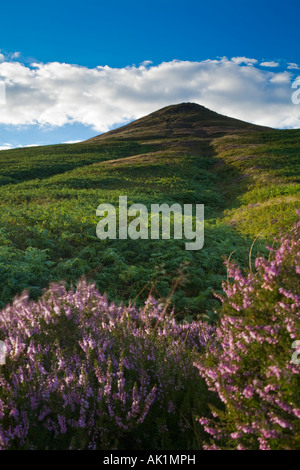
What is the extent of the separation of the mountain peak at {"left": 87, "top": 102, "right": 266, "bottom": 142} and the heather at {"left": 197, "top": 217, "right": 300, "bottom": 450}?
206 ft

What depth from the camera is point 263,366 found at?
8.26ft

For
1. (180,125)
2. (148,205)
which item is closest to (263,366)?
(148,205)

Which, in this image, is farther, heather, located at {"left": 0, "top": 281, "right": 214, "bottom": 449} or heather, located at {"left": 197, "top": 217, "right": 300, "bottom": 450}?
heather, located at {"left": 0, "top": 281, "right": 214, "bottom": 449}

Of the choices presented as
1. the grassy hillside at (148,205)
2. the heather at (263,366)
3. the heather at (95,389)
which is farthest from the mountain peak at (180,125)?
the heather at (263,366)

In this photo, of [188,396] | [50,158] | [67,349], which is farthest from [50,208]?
[50,158]

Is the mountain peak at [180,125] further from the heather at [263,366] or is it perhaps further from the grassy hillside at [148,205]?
the heather at [263,366]

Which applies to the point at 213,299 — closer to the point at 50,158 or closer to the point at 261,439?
the point at 261,439

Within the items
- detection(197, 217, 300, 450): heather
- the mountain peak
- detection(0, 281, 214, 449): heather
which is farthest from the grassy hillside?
the mountain peak

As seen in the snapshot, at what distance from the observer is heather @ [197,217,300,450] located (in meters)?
2.22

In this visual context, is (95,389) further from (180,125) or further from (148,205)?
(180,125)

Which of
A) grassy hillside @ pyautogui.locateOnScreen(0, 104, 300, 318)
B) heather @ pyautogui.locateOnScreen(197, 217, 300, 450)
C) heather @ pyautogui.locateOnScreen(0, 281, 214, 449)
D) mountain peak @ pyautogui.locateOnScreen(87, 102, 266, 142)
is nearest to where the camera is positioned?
heather @ pyautogui.locateOnScreen(197, 217, 300, 450)

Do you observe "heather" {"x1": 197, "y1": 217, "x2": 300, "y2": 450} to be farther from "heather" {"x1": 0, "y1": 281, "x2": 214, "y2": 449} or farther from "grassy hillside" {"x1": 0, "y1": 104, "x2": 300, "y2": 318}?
"grassy hillside" {"x1": 0, "y1": 104, "x2": 300, "y2": 318}

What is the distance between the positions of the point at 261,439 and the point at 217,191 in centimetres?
2385

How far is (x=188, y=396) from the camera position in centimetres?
Answer: 310
